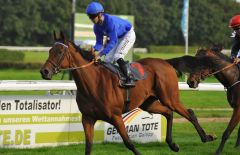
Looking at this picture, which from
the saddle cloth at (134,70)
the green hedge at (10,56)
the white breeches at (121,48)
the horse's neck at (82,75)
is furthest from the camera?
the green hedge at (10,56)

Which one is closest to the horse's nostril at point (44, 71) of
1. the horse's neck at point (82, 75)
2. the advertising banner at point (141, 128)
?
the horse's neck at point (82, 75)

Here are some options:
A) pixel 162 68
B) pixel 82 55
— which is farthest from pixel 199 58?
pixel 82 55

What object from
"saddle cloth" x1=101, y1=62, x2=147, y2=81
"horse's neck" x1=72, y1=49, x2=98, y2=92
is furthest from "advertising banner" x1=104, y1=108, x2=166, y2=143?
"horse's neck" x1=72, y1=49, x2=98, y2=92

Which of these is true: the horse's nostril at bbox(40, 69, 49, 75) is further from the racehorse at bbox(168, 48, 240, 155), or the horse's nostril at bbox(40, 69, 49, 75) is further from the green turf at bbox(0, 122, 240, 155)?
the racehorse at bbox(168, 48, 240, 155)

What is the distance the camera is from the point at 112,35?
7309 mm

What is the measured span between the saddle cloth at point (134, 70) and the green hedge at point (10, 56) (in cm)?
2707

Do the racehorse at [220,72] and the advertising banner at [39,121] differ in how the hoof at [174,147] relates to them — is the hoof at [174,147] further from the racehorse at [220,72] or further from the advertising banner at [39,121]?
the advertising banner at [39,121]

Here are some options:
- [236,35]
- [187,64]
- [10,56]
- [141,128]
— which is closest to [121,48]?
[187,64]

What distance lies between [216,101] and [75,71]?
12840mm

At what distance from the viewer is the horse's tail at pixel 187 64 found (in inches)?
331

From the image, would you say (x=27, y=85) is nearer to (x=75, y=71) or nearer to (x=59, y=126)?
(x=59, y=126)

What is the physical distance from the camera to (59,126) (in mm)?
9000

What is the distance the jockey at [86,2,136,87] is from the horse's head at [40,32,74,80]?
52cm

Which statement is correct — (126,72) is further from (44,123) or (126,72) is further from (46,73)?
(44,123)
